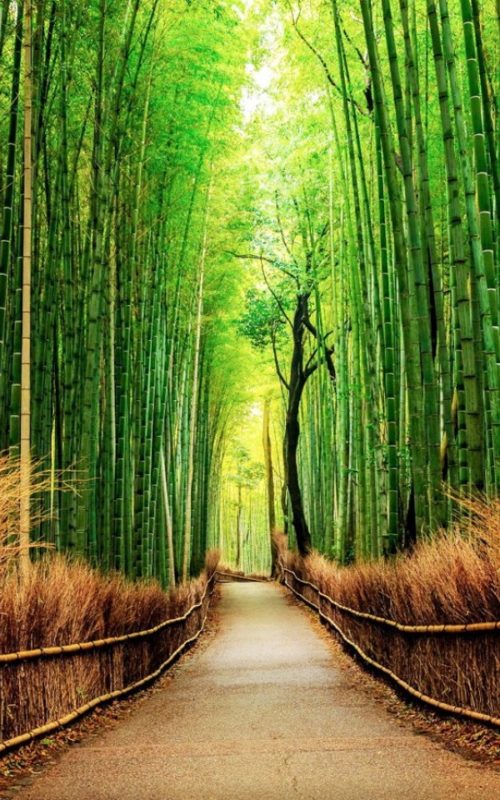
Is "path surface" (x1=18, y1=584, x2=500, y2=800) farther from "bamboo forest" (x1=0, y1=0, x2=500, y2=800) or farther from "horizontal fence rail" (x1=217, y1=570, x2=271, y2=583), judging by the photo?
"horizontal fence rail" (x1=217, y1=570, x2=271, y2=583)

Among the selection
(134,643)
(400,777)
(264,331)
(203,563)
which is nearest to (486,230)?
(400,777)

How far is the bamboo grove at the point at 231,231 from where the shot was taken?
15.4 ft

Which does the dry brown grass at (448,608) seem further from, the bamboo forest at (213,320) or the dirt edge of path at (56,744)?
the dirt edge of path at (56,744)

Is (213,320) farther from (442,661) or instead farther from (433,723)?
(433,723)

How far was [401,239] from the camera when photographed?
500 cm

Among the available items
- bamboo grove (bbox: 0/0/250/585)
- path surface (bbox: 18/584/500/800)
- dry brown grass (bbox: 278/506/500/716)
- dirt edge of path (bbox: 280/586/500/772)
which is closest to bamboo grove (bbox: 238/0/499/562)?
dry brown grass (bbox: 278/506/500/716)

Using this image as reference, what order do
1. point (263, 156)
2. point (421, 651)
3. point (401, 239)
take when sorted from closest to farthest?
point (421, 651), point (401, 239), point (263, 156)

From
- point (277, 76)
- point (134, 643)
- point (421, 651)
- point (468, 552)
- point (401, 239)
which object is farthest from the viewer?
point (277, 76)

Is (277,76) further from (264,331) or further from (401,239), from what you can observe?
(401,239)

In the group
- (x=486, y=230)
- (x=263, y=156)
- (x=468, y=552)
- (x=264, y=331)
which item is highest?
(x=263, y=156)

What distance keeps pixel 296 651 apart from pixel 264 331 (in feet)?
Result: 26.5

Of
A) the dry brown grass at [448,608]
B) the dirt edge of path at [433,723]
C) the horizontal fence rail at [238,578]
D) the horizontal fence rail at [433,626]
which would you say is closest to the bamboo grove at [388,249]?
the dry brown grass at [448,608]

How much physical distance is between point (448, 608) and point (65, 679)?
1.67 meters

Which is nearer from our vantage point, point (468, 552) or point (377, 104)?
point (468, 552)
